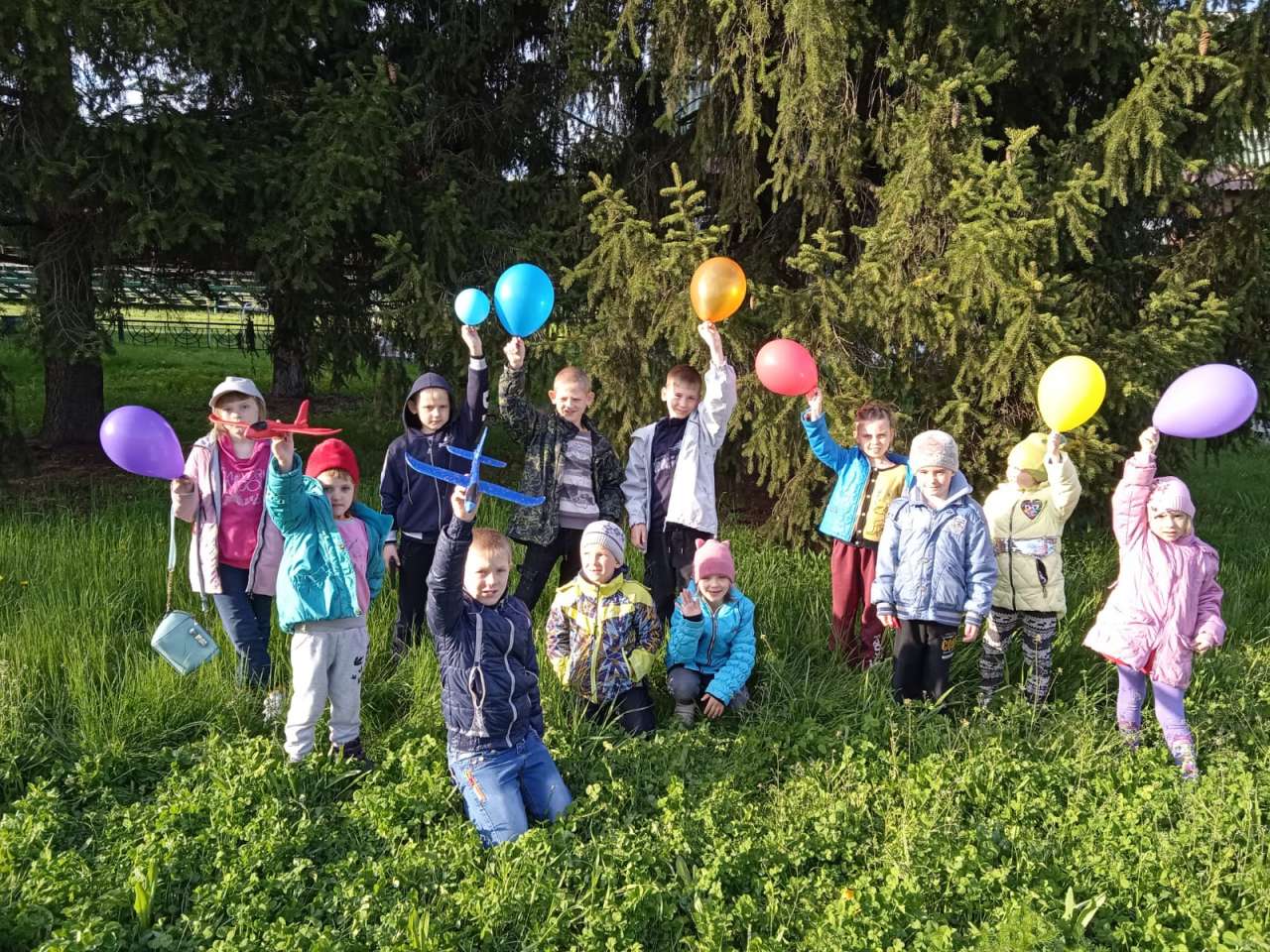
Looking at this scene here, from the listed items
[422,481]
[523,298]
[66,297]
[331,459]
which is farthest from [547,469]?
[66,297]

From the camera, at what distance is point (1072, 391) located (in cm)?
434

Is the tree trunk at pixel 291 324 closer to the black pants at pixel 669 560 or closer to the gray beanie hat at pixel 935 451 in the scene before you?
the black pants at pixel 669 560

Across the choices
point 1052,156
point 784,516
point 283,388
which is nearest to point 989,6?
point 1052,156

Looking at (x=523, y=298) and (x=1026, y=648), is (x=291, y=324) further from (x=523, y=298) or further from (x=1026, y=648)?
(x=1026, y=648)

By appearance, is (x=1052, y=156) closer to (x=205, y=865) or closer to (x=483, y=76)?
(x=483, y=76)

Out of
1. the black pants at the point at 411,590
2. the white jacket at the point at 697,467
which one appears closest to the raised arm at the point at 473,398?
the black pants at the point at 411,590

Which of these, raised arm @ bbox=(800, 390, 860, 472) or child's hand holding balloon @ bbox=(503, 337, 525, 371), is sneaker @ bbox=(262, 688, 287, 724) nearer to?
child's hand holding balloon @ bbox=(503, 337, 525, 371)

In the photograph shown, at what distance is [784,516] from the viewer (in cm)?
656

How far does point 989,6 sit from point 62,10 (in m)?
5.81

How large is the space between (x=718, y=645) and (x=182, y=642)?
2375 millimetres

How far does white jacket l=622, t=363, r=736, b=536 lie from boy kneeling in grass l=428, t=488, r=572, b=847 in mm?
1468

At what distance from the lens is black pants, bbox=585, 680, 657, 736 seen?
4.22 metres

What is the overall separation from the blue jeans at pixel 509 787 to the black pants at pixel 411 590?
Answer: 4.23 feet

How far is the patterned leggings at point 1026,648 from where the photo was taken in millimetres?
4590
